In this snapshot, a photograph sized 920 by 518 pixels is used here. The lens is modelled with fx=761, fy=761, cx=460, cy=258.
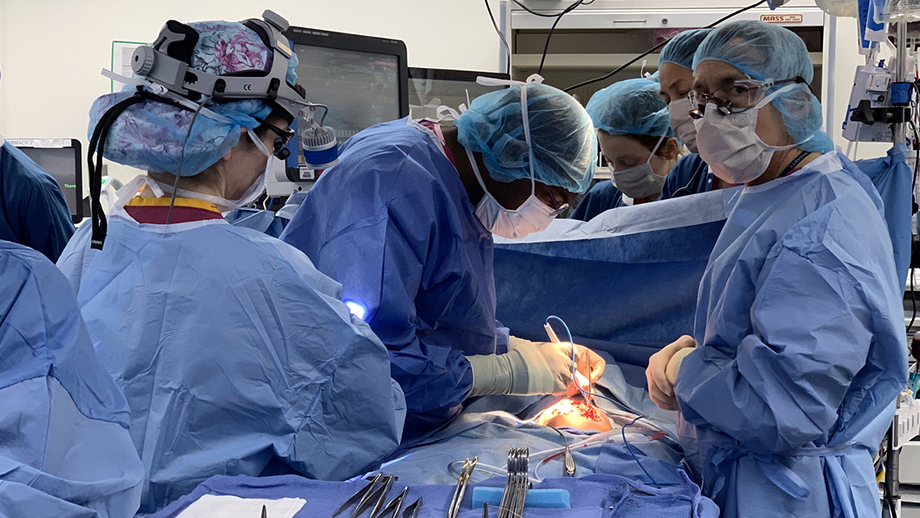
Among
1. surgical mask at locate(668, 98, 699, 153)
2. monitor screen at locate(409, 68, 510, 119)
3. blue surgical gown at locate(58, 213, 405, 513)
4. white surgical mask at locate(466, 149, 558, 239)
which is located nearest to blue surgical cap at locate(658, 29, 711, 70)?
surgical mask at locate(668, 98, 699, 153)

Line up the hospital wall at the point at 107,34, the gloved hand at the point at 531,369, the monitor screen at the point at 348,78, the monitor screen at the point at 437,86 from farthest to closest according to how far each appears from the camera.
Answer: the hospital wall at the point at 107,34 < the monitor screen at the point at 437,86 < the monitor screen at the point at 348,78 < the gloved hand at the point at 531,369

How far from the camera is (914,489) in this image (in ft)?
9.53

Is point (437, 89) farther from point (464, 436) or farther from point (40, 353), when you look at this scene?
point (40, 353)

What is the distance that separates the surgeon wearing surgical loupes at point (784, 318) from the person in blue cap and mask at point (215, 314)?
642 millimetres

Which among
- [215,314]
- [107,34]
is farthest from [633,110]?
[107,34]

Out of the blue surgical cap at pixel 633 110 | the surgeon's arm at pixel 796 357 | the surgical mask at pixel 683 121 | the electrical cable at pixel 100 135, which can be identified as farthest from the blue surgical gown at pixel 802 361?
the electrical cable at pixel 100 135

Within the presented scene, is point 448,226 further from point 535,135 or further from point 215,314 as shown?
point 215,314

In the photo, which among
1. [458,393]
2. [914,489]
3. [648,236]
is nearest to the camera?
[458,393]

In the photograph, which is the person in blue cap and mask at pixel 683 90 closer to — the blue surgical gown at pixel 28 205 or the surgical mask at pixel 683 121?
the surgical mask at pixel 683 121

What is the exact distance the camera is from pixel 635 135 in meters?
2.55

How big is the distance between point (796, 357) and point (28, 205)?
236cm

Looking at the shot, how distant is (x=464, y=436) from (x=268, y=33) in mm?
984

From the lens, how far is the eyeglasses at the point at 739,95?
1.64m

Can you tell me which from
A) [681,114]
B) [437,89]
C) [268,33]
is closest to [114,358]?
[268,33]
